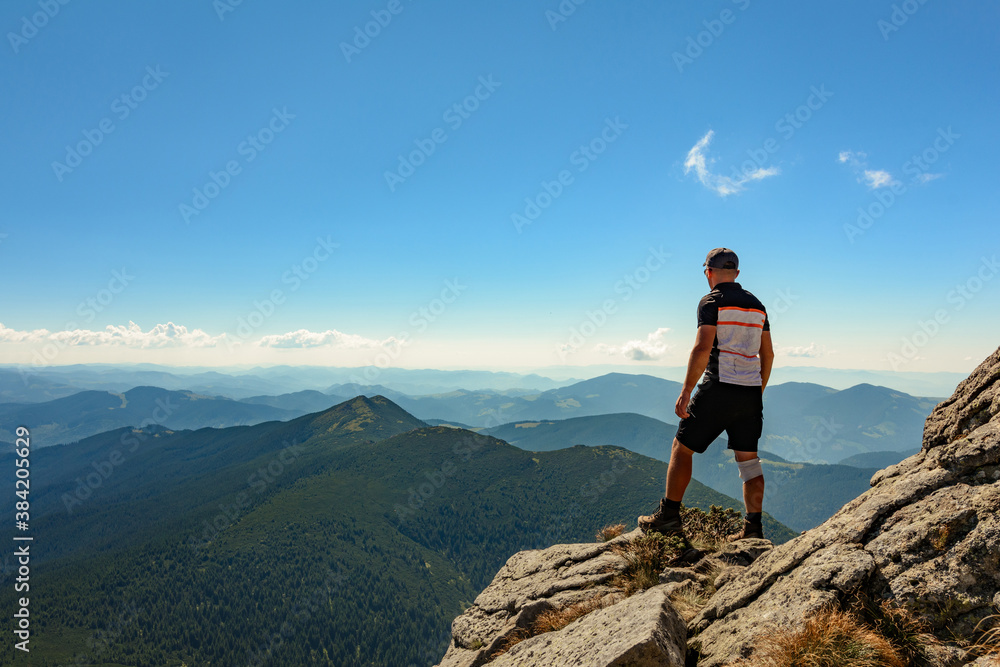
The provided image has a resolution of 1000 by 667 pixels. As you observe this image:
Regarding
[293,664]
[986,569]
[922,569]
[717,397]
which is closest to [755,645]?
[922,569]

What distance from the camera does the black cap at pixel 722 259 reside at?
26.9 ft

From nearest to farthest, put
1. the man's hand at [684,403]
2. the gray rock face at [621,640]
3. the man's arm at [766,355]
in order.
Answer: the gray rock face at [621,640] → the man's hand at [684,403] → the man's arm at [766,355]

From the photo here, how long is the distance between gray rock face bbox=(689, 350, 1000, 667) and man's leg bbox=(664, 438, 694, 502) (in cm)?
187

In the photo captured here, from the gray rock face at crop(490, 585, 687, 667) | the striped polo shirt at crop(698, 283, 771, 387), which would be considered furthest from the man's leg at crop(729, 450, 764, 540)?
the gray rock face at crop(490, 585, 687, 667)

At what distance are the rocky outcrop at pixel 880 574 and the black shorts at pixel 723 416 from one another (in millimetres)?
1847

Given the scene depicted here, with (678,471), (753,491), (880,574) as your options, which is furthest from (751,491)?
(880,574)

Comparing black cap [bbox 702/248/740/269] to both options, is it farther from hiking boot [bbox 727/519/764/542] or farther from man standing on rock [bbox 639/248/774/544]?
hiking boot [bbox 727/519/764/542]

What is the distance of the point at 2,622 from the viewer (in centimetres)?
15712

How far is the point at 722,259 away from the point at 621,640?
21.3 feet

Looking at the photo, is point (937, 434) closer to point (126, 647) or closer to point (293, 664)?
point (293, 664)

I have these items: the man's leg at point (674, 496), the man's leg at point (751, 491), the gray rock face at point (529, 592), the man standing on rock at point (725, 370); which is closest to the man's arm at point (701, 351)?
the man standing on rock at point (725, 370)

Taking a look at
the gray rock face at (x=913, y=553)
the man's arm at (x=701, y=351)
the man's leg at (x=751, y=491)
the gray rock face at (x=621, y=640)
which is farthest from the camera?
the man's leg at (x=751, y=491)

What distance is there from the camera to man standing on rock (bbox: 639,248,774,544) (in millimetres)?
7613

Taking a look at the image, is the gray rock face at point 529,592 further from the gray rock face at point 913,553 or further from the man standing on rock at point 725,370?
the gray rock face at point 913,553
